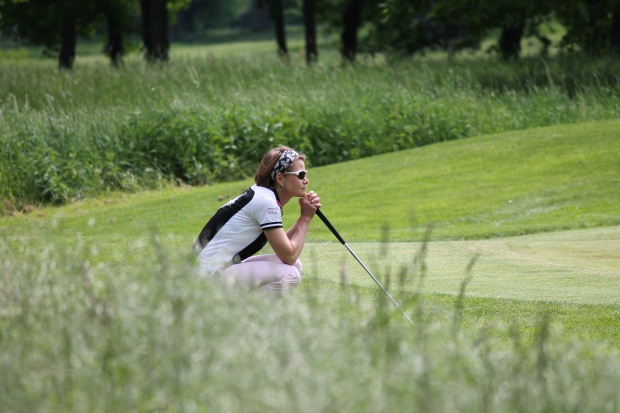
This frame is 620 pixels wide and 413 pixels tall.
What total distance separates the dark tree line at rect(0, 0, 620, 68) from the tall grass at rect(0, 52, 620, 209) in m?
6.38

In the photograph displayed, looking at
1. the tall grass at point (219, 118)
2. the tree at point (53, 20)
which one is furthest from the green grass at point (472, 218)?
the tree at point (53, 20)

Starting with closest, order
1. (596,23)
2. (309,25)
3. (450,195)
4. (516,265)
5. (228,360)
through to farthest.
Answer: (228,360) < (516,265) < (450,195) < (596,23) < (309,25)

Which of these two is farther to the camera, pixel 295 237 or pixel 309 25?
pixel 309 25

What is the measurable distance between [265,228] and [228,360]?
311 cm

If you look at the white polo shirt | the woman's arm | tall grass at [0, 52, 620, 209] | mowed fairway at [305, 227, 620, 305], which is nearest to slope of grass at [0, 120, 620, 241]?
tall grass at [0, 52, 620, 209]

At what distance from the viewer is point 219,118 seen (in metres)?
18.2

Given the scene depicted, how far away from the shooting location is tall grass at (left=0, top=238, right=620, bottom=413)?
11.7ft

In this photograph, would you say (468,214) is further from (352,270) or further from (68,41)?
(68,41)

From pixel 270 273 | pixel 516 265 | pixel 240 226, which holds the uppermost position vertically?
pixel 240 226

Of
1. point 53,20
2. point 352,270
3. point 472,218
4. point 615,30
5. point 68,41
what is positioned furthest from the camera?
point 53,20

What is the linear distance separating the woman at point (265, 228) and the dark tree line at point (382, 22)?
839 inches

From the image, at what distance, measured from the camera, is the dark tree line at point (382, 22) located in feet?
99.4

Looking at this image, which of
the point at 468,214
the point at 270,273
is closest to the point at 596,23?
the point at 468,214

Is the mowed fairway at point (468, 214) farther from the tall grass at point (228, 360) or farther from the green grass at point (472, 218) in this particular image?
the tall grass at point (228, 360)
